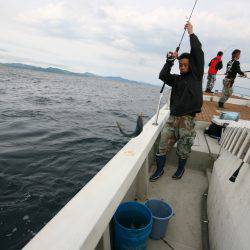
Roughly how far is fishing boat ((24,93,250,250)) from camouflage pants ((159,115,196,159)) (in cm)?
28

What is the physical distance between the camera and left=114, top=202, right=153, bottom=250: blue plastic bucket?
219 cm

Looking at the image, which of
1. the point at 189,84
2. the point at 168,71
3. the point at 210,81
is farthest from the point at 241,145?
the point at 210,81

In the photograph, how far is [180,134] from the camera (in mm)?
4000

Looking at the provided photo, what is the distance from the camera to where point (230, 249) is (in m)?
2.03

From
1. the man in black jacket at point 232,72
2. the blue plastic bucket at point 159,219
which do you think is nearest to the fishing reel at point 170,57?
the blue plastic bucket at point 159,219

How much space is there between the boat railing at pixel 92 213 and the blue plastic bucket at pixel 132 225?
14cm

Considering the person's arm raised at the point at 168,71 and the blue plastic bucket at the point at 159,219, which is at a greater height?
the person's arm raised at the point at 168,71

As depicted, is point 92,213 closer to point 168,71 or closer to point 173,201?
point 173,201

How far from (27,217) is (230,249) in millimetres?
3094

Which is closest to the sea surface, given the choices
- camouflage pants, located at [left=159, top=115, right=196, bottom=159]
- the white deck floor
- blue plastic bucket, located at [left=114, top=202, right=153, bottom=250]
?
blue plastic bucket, located at [left=114, top=202, right=153, bottom=250]

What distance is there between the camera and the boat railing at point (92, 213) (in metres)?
1.47

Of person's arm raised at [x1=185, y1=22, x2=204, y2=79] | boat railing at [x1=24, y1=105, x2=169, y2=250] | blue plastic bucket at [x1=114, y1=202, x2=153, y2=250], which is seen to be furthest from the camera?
person's arm raised at [x1=185, y1=22, x2=204, y2=79]

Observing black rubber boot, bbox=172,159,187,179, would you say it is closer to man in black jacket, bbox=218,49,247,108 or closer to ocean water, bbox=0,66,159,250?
ocean water, bbox=0,66,159,250

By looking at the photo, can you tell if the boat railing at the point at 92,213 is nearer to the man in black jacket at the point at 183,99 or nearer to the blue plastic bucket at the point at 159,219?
the blue plastic bucket at the point at 159,219
